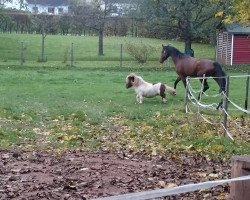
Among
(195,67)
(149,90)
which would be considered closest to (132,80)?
(149,90)

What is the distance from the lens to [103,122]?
49.8 feet

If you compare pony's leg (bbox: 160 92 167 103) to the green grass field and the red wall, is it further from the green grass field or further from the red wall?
the red wall

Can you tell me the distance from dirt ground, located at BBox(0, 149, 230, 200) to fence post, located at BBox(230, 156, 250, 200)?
5.26 feet

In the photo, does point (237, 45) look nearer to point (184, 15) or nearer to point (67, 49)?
point (184, 15)

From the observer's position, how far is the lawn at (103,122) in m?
11.2

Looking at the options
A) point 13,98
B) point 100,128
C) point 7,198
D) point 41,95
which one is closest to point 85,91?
point 41,95

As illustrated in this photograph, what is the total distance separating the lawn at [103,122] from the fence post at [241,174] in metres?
5.16

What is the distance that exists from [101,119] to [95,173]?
8.07 meters

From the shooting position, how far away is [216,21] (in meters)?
47.2

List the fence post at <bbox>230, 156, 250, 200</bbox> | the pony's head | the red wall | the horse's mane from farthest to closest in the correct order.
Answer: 1. the red wall
2. the horse's mane
3. the pony's head
4. the fence post at <bbox>230, 156, 250, 200</bbox>

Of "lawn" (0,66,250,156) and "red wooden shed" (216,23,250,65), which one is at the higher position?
"red wooden shed" (216,23,250,65)

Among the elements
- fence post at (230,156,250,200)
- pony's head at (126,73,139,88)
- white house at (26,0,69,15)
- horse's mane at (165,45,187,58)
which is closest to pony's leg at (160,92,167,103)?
pony's head at (126,73,139,88)

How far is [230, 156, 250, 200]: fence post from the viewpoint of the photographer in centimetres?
471

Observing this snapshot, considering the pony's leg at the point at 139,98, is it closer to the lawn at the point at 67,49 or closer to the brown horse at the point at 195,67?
the brown horse at the point at 195,67
